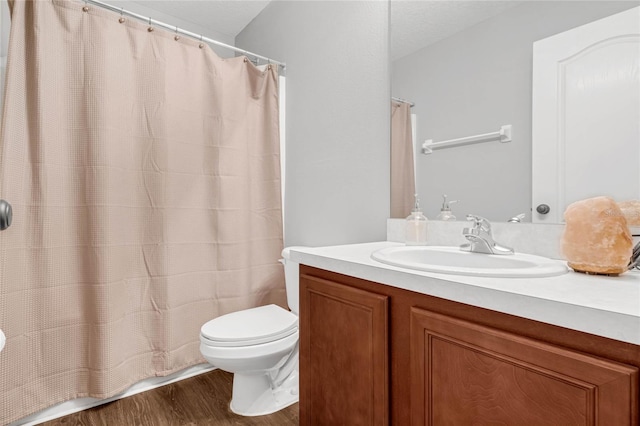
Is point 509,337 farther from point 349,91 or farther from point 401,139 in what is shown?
point 349,91

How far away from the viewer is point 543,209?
107cm

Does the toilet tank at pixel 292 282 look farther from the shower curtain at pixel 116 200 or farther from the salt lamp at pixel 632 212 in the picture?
the salt lamp at pixel 632 212

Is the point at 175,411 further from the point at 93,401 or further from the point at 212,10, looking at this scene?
the point at 212,10

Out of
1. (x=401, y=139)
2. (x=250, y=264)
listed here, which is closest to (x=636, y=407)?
(x=401, y=139)

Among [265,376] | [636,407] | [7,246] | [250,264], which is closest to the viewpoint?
[636,407]

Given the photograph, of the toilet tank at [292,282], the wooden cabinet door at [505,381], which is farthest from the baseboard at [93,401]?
the wooden cabinet door at [505,381]

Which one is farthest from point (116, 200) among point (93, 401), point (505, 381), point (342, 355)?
point (505, 381)

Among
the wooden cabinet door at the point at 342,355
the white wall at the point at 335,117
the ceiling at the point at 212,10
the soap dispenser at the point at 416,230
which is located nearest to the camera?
the wooden cabinet door at the point at 342,355

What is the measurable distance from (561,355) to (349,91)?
4.91 ft

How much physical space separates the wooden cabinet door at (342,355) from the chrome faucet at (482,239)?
432 mm

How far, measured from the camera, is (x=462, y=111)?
1294 millimetres

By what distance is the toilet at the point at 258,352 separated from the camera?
1.46 meters

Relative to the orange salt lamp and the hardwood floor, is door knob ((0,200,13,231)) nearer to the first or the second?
the hardwood floor

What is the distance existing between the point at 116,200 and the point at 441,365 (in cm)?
164
